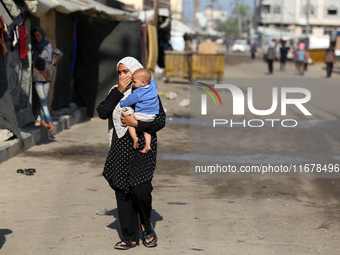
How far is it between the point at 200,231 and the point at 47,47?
21.4ft

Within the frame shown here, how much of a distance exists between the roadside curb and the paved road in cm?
15

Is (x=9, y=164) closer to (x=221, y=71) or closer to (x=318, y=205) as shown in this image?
(x=318, y=205)

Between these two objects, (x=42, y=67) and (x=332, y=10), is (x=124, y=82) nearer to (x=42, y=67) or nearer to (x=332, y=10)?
(x=42, y=67)

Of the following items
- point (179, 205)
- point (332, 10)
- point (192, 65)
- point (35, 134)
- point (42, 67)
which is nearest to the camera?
point (179, 205)

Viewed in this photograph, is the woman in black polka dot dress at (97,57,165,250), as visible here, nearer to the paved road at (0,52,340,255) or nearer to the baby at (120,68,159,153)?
the baby at (120,68,159,153)

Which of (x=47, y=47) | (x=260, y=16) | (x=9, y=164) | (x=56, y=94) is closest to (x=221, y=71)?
(x=56, y=94)

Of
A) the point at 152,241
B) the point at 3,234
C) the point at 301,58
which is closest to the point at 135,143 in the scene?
the point at 152,241

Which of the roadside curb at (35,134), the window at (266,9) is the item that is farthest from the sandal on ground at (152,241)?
the window at (266,9)

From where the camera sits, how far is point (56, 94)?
47.0 ft

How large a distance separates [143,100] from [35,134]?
5971 mm

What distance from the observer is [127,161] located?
5.75 metres

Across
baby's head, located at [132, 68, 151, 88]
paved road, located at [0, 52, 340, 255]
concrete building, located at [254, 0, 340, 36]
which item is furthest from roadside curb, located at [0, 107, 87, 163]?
concrete building, located at [254, 0, 340, 36]

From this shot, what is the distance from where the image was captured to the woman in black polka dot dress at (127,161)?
5699 mm

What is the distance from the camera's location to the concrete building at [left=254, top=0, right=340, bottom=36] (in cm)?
11888
